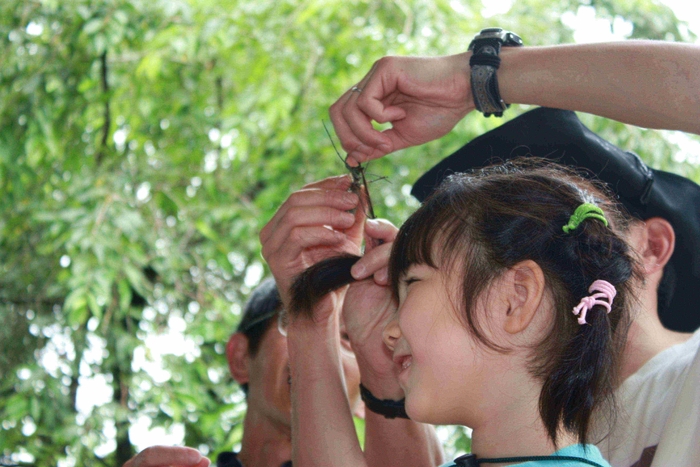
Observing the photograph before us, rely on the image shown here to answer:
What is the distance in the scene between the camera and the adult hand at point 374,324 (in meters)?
1.29

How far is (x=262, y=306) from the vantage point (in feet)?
6.13

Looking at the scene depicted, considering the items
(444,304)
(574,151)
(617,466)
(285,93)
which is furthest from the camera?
(285,93)

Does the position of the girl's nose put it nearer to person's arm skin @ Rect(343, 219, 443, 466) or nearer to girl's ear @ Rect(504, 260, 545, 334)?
person's arm skin @ Rect(343, 219, 443, 466)

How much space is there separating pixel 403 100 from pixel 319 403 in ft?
1.71

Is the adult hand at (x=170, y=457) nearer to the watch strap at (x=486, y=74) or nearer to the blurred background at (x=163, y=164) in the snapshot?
the watch strap at (x=486, y=74)

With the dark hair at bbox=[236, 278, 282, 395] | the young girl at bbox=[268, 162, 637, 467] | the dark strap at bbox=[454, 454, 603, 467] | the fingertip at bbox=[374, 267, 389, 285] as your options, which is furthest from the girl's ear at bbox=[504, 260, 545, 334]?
the dark hair at bbox=[236, 278, 282, 395]

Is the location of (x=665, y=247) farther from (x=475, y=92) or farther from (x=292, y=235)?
(x=292, y=235)

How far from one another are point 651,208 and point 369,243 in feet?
1.68

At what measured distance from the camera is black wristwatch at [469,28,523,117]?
1.23 m

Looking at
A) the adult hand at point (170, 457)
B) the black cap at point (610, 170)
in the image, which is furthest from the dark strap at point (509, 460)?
the black cap at point (610, 170)

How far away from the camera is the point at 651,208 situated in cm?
139

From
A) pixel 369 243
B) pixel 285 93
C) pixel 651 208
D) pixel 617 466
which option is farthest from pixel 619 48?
pixel 285 93

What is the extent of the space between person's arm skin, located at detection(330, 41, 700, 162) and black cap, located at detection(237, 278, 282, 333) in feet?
2.04

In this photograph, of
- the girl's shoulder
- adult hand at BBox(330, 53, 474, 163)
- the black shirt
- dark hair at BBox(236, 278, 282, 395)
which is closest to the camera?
the girl's shoulder
